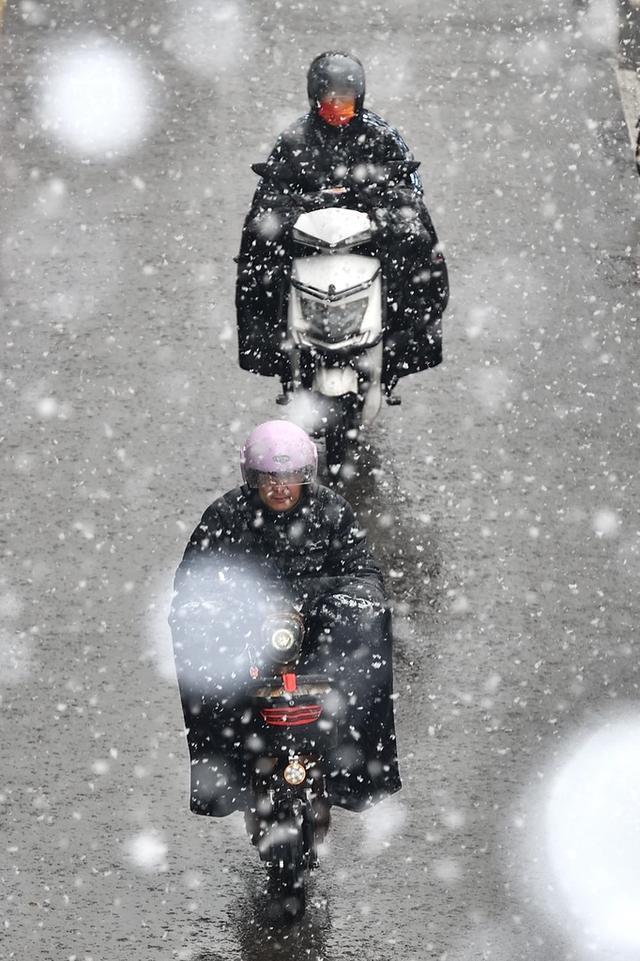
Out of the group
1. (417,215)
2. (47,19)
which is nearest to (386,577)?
(417,215)

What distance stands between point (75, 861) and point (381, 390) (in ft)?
12.5

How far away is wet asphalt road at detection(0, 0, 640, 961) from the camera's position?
26.3ft

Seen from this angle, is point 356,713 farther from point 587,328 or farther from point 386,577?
point 587,328

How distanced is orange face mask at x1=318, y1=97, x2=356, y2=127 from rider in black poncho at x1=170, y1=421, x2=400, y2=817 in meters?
3.41

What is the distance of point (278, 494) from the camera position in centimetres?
769

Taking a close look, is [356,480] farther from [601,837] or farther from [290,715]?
[290,715]

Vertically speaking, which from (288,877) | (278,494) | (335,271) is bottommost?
(288,877)

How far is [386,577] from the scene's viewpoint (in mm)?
10031

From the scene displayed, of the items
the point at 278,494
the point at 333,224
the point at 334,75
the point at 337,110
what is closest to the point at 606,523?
the point at 333,224

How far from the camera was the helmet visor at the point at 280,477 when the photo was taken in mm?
7625

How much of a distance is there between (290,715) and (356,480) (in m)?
3.65

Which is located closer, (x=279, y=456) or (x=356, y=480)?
(x=279, y=456)

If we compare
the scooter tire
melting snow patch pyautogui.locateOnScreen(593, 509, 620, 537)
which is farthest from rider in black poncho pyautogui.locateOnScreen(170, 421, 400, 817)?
melting snow patch pyautogui.locateOnScreen(593, 509, 620, 537)

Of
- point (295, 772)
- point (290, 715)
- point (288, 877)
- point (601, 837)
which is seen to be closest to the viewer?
point (290, 715)
